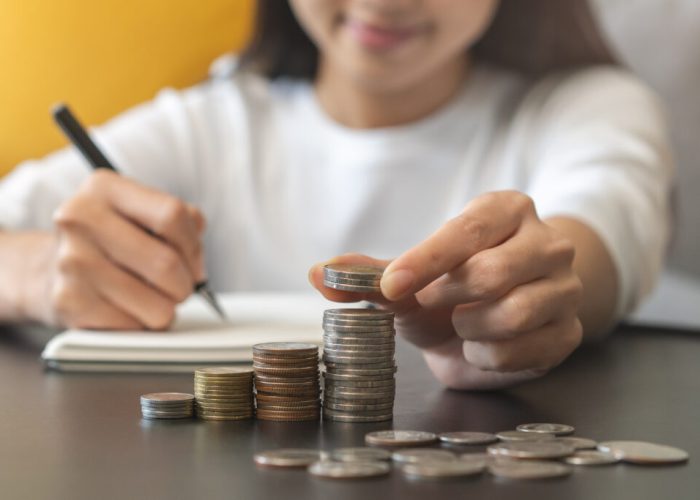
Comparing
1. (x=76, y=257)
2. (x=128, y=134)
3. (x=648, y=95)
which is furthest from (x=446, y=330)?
(x=128, y=134)

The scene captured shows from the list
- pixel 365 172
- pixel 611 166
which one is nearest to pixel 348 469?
pixel 611 166

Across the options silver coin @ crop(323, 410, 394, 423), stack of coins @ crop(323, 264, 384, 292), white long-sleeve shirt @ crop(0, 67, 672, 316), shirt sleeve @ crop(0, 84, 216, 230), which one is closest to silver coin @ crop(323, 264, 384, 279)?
stack of coins @ crop(323, 264, 384, 292)

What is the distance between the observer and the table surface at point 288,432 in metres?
0.53

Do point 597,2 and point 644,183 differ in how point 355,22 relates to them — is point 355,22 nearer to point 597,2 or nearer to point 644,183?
point 644,183

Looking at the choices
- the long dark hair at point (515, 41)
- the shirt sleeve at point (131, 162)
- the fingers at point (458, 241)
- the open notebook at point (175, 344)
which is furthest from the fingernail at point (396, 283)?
the long dark hair at point (515, 41)

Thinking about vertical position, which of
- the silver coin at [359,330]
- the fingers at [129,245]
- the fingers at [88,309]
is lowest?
the silver coin at [359,330]

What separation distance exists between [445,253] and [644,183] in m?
0.80

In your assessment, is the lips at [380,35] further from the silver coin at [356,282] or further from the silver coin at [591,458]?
the silver coin at [591,458]

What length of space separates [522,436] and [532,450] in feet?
0.16

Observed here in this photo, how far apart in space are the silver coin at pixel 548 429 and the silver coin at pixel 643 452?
0.14 feet

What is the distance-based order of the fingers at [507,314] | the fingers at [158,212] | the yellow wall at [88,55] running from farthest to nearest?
the yellow wall at [88,55] → the fingers at [158,212] → the fingers at [507,314]

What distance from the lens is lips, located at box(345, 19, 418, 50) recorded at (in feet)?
5.25

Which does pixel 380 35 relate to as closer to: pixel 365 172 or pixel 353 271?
pixel 365 172

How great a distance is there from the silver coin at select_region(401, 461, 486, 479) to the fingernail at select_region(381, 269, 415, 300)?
165 mm
